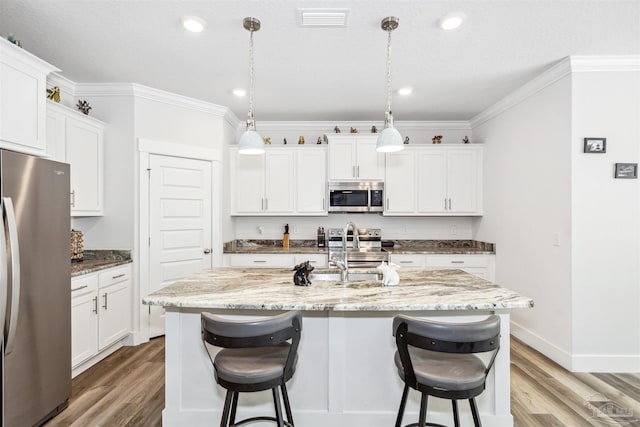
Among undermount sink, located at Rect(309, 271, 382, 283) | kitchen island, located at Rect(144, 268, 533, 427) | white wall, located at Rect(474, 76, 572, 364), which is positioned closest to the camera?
kitchen island, located at Rect(144, 268, 533, 427)

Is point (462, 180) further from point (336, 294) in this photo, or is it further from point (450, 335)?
point (450, 335)

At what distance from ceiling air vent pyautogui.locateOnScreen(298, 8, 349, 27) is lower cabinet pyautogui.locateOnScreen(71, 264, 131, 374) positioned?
264 centimetres

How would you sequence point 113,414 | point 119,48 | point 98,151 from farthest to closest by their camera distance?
point 98,151 < point 119,48 < point 113,414

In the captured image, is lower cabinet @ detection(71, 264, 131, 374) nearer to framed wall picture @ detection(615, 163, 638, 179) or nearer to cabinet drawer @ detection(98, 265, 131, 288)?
cabinet drawer @ detection(98, 265, 131, 288)

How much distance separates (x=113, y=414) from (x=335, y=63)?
3.17 meters

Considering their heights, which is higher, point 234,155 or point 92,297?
point 234,155

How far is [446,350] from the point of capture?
141 centimetres

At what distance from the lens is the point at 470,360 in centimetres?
163

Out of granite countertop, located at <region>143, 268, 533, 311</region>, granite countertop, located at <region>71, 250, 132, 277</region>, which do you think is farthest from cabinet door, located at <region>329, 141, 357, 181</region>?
granite countertop, located at <region>71, 250, 132, 277</region>

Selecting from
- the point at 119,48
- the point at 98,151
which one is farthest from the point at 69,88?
the point at 119,48

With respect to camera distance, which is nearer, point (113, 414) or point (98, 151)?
point (113, 414)

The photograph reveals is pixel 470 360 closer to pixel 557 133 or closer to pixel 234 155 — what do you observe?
pixel 557 133

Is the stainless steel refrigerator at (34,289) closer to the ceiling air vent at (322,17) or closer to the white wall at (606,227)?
the ceiling air vent at (322,17)

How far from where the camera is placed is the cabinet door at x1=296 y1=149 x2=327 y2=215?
4496 mm
